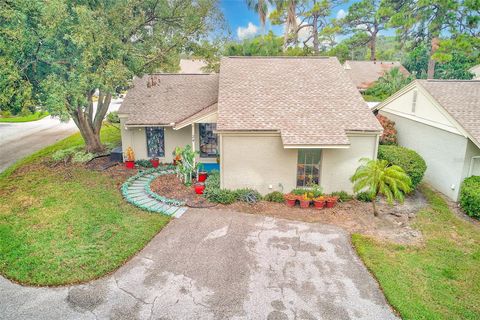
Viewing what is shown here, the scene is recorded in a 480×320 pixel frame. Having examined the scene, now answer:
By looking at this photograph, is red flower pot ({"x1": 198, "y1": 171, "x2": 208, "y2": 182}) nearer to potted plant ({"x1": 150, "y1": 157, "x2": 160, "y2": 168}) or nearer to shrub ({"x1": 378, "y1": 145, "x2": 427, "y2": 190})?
potted plant ({"x1": 150, "y1": 157, "x2": 160, "y2": 168})

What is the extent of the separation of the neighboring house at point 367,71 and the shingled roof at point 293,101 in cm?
2673

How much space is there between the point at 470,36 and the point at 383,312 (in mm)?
29941

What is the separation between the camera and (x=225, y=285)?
356 inches

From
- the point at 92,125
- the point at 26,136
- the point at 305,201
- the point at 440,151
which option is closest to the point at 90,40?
the point at 92,125

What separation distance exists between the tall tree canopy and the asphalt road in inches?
248

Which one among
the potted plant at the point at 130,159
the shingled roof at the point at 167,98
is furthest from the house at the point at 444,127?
the potted plant at the point at 130,159

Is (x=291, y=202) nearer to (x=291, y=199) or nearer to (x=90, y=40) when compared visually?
(x=291, y=199)

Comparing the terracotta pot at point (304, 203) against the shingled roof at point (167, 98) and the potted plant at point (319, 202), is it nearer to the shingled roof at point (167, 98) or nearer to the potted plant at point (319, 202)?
the potted plant at point (319, 202)

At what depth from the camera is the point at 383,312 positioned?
8117 mm

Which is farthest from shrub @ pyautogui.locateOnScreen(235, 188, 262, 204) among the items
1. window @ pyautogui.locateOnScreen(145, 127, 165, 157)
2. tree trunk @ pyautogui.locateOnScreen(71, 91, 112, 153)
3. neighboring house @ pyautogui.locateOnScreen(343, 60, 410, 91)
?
neighboring house @ pyautogui.locateOnScreen(343, 60, 410, 91)

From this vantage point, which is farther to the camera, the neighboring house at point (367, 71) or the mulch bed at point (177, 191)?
the neighboring house at point (367, 71)

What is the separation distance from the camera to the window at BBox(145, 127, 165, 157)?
18.9m

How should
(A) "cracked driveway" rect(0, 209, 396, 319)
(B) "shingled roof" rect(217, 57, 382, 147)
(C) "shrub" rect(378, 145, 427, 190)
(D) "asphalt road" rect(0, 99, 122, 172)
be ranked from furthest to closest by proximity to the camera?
(D) "asphalt road" rect(0, 99, 122, 172)
(C) "shrub" rect(378, 145, 427, 190)
(B) "shingled roof" rect(217, 57, 382, 147)
(A) "cracked driveway" rect(0, 209, 396, 319)

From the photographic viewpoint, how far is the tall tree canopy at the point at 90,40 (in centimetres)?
1410
